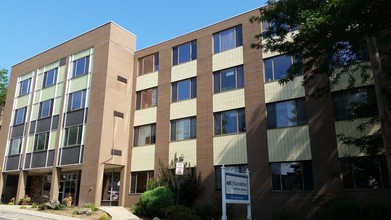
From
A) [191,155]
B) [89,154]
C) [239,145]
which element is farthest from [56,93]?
[239,145]

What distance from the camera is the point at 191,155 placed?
88.0 feet

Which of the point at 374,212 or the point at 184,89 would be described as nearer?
the point at 374,212

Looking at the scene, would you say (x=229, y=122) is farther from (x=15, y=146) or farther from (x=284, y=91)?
(x=15, y=146)

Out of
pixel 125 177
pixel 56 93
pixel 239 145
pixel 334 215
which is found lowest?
pixel 334 215

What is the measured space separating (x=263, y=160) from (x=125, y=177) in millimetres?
12412

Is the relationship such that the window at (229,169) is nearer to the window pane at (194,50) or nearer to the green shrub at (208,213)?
the green shrub at (208,213)

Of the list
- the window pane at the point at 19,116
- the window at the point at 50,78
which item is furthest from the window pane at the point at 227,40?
the window pane at the point at 19,116

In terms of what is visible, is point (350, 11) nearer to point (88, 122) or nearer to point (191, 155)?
point (191, 155)

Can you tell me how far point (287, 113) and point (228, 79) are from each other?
5.60 meters

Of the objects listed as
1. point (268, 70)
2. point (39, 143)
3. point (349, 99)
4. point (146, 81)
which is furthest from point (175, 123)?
point (39, 143)

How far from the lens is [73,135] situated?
31.1m

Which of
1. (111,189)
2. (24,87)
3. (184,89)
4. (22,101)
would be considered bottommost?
(111,189)

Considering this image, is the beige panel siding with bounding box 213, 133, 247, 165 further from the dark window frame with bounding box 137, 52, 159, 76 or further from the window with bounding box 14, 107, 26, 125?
the window with bounding box 14, 107, 26, 125

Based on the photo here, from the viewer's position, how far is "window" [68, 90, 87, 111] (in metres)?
31.7
